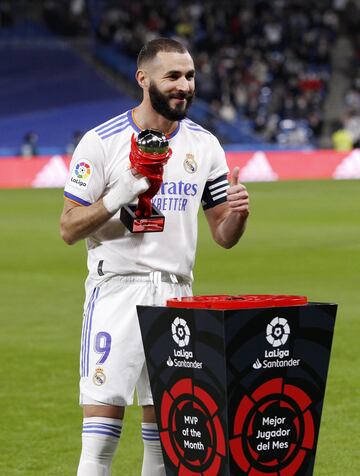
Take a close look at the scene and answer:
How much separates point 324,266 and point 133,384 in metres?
12.1

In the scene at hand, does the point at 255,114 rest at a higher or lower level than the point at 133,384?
higher

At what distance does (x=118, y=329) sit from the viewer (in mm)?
5234

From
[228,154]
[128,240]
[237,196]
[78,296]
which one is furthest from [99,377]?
[228,154]

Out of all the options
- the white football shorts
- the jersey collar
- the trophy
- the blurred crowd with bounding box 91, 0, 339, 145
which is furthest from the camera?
the blurred crowd with bounding box 91, 0, 339, 145

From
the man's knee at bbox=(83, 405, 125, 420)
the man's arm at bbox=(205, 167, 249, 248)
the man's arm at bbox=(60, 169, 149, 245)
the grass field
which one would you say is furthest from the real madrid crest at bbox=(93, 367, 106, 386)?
the grass field

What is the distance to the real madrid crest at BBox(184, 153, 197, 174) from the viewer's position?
542cm

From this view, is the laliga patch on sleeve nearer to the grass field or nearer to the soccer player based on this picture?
the soccer player

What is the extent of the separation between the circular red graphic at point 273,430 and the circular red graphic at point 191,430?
85 millimetres

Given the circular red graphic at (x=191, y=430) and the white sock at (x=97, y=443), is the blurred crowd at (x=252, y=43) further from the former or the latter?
the circular red graphic at (x=191, y=430)

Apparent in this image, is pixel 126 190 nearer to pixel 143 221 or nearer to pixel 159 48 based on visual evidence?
pixel 143 221

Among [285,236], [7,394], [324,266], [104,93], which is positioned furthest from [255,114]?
[7,394]

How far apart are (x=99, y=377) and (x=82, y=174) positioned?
0.88 metres

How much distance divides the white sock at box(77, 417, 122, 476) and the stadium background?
1.88 metres

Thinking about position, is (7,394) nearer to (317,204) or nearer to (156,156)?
(156,156)
